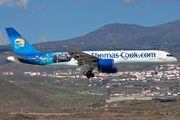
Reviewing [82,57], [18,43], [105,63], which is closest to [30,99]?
[18,43]

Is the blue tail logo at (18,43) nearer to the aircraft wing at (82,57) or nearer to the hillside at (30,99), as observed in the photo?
the aircraft wing at (82,57)

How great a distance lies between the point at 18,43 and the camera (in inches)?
2889

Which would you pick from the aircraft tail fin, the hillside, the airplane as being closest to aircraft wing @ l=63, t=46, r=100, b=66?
the airplane

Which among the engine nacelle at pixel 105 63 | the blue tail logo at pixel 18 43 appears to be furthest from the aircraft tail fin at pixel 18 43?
the engine nacelle at pixel 105 63

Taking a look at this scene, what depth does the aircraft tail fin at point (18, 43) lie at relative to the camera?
72.8 m

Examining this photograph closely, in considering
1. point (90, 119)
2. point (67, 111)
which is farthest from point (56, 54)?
point (67, 111)

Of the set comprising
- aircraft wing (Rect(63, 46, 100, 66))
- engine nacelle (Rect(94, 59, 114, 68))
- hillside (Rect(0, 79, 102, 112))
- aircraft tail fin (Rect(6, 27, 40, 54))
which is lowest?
hillside (Rect(0, 79, 102, 112))

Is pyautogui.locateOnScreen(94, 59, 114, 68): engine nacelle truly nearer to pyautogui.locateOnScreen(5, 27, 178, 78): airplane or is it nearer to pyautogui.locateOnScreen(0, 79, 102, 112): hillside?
pyautogui.locateOnScreen(5, 27, 178, 78): airplane

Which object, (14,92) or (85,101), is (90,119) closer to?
(85,101)

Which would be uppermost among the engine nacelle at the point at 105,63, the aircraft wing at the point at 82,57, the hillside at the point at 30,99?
the aircraft wing at the point at 82,57

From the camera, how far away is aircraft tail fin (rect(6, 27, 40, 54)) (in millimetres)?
72812

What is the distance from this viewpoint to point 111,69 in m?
70.9

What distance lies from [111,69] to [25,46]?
71.5ft

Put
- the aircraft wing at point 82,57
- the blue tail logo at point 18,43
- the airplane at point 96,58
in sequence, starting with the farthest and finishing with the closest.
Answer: the blue tail logo at point 18,43 → the airplane at point 96,58 → the aircraft wing at point 82,57
